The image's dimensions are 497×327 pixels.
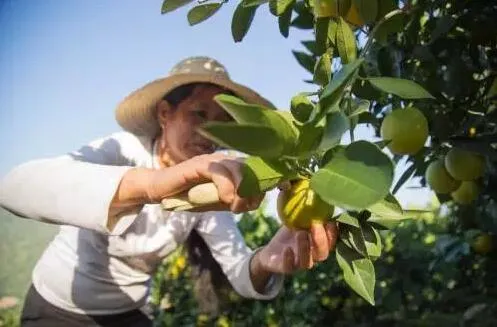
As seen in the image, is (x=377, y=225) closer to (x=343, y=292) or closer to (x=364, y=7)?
(x=364, y=7)

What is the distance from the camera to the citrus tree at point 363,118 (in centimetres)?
38

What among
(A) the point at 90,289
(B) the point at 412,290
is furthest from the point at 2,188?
(B) the point at 412,290

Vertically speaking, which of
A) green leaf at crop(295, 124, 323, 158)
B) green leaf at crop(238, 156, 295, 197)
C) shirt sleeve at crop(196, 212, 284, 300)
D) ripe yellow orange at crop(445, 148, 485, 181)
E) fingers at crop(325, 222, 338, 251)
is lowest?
shirt sleeve at crop(196, 212, 284, 300)

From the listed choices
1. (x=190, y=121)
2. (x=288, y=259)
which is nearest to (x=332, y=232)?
(x=288, y=259)

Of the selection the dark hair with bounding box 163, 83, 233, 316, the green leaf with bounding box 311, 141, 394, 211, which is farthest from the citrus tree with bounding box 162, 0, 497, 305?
the dark hair with bounding box 163, 83, 233, 316

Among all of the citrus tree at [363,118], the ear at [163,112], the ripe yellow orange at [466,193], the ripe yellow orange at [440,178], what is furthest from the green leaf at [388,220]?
the ear at [163,112]

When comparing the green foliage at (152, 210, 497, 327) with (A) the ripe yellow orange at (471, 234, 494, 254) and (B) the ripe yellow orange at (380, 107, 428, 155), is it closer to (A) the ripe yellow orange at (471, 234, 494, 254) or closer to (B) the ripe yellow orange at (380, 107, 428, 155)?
(A) the ripe yellow orange at (471, 234, 494, 254)

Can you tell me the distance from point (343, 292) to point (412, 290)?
20.0 inches

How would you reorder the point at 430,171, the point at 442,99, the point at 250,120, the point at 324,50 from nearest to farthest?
the point at 250,120 → the point at 324,50 → the point at 442,99 → the point at 430,171

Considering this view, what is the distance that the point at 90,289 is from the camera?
1.49 meters

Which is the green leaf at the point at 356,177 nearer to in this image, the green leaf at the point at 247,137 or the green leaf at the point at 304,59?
the green leaf at the point at 247,137

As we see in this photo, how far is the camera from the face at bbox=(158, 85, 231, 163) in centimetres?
145

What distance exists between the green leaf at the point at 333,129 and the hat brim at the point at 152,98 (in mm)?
1104

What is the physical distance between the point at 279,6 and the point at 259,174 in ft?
1.19
